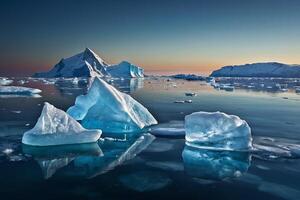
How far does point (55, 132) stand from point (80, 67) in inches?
2996

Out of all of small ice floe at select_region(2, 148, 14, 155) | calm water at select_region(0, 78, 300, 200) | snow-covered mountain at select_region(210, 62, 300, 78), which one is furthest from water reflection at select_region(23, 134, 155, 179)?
snow-covered mountain at select_region(210, 62, 300, 78)

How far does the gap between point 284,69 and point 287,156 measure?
331 ft

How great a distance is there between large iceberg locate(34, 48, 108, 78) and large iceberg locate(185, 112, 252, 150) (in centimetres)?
7522

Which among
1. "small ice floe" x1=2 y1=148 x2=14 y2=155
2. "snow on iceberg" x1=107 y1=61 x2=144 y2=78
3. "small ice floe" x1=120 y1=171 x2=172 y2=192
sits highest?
"snow on iceberg" x1=107 y1=61 x2=144 y2=78

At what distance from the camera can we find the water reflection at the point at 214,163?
7.31 m

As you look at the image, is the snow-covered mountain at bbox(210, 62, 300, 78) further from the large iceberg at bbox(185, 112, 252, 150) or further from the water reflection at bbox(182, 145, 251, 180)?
the water reflection at bbox(182, 145, 251, 180)

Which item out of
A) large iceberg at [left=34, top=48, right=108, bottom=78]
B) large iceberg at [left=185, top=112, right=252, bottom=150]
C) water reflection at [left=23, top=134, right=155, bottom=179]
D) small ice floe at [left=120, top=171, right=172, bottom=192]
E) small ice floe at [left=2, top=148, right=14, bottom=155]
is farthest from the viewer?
large iceberg at [left=34, top=48, right=108, bottom=78]

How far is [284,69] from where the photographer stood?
101125 millimetres

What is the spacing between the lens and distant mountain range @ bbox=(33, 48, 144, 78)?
274ft

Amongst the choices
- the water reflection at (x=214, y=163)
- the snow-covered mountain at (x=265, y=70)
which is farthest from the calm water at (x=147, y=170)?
the snow-covered mountain at (x=265, y=70)

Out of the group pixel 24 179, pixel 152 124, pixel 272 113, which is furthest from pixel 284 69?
pixel 24 179

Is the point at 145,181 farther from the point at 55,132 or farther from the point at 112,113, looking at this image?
the point at 112,113

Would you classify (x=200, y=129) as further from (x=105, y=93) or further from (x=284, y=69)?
(x=284, y=69)

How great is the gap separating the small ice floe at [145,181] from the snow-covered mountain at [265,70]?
3870 inches
